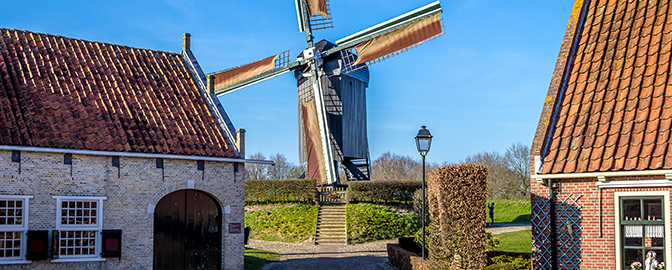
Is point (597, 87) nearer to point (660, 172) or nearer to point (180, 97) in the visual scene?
point (660, 172)

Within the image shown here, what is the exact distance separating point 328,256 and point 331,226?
557cm

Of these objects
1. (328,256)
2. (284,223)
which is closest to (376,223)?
(284,223)

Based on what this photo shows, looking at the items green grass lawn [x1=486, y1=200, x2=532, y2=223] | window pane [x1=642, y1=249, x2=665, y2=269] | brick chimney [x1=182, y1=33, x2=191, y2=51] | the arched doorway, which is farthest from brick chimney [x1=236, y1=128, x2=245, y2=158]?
green grass lawn [x1=486, y1=200, x2=532, y2=223]

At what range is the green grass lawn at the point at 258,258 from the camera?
721 inches

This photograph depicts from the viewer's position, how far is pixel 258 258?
20.2 meters

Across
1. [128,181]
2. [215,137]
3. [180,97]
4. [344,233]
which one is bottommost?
[344,233]

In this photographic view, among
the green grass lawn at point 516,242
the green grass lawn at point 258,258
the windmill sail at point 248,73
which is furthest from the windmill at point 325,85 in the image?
the green grass lawn at point 516,242

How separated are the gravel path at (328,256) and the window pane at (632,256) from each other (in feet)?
28.6

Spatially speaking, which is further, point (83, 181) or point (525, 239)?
point (525, 239)

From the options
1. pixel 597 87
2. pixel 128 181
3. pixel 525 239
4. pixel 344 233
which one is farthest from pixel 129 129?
pixel 525 239

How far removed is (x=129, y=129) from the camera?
1436 cm

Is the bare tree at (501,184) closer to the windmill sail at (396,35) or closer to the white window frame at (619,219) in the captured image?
the windmill sail at (396,35)

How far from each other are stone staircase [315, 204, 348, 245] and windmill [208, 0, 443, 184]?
5.35 ft

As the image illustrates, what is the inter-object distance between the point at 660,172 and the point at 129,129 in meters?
11.8
